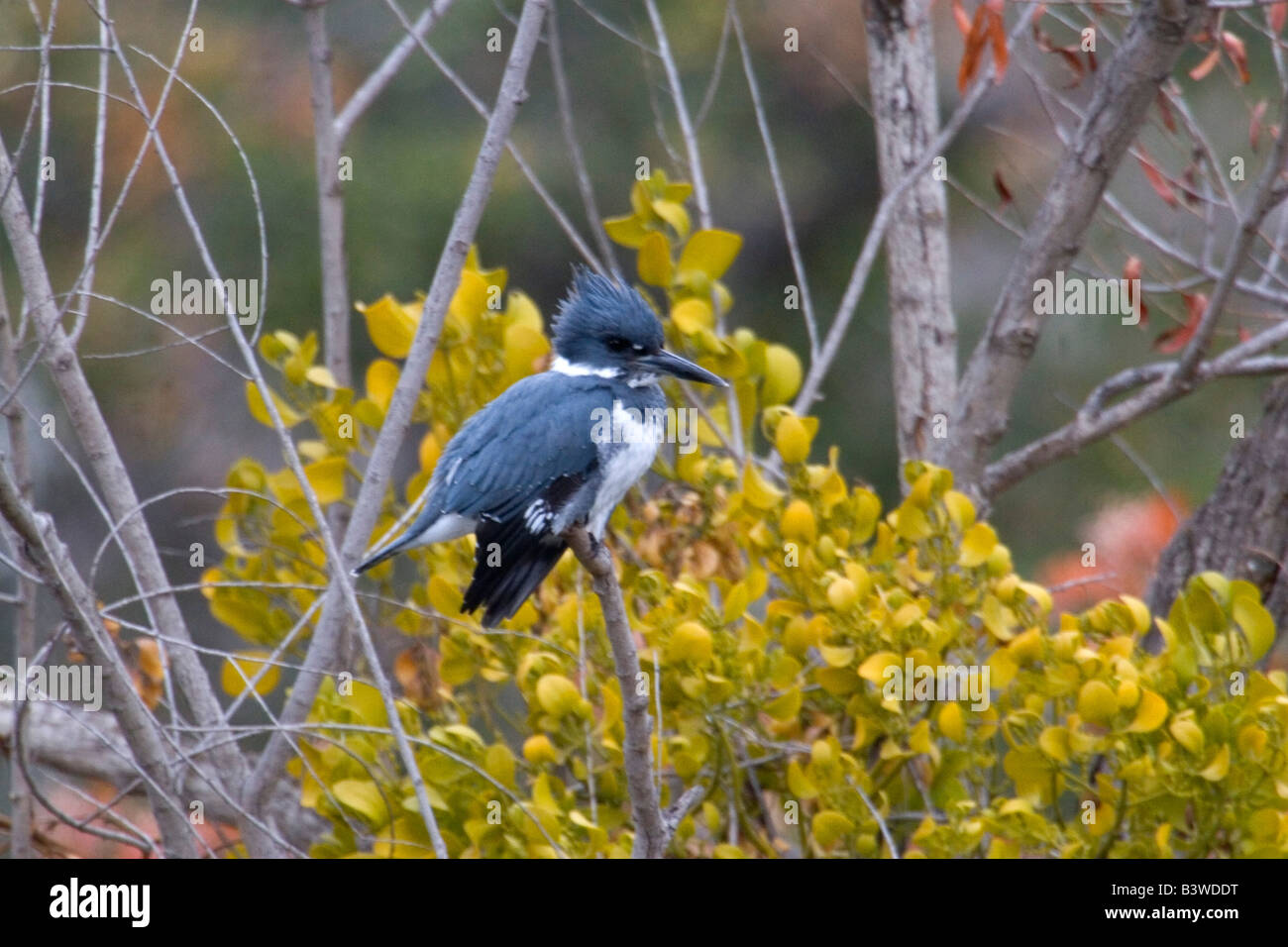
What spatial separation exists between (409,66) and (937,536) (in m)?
3.82

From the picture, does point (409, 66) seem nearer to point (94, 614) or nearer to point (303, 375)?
point (303, 375)

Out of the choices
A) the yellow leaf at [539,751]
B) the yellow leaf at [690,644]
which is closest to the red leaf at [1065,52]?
the yellow leaf at [690,644]

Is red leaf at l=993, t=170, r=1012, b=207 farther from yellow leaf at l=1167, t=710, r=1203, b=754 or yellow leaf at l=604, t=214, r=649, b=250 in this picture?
yellow leaf at l=1167, t=710, r=1203, b=754

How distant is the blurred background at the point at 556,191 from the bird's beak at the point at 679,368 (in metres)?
2.33

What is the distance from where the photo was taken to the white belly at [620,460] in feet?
7.23

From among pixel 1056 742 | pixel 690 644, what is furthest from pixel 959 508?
pixel 690 644

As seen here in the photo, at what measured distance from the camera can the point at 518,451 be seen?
7.13 feet

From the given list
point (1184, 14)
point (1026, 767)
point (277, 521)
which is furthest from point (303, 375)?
point (1184, 14)

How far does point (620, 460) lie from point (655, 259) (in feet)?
1.32

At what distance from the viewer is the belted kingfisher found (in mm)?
2078

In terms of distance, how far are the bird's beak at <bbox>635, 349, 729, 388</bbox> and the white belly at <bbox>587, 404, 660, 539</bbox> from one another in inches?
4.2

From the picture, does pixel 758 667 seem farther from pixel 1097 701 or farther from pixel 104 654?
pixel 104 654

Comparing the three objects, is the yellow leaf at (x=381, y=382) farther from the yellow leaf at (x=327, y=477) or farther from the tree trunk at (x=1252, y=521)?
the tree trunk at (x=1252, y=521)

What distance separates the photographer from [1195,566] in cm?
268
